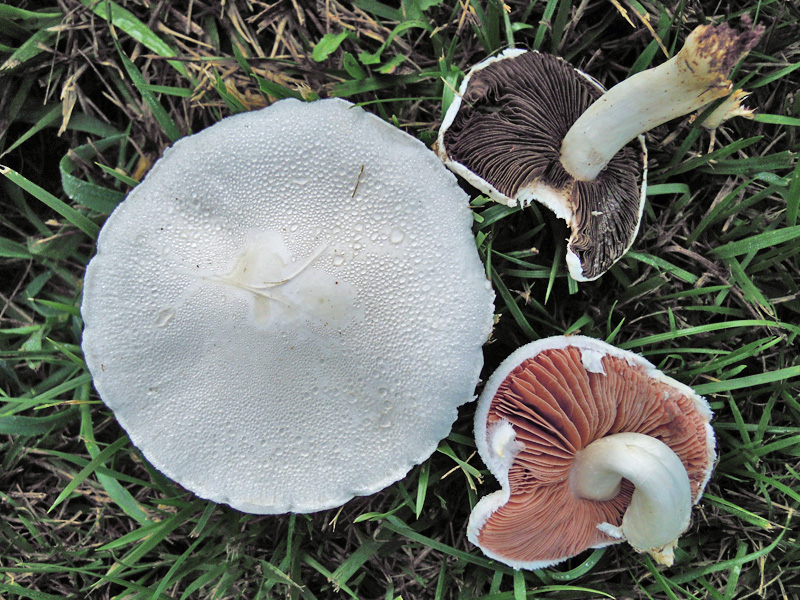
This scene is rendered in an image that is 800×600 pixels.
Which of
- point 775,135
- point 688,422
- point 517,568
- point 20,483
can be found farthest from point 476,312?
point 20,483

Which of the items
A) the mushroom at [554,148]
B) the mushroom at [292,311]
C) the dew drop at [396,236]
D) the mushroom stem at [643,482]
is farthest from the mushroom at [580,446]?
the dew drop at [396,236]

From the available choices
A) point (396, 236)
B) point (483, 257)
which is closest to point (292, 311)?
point (396, 236)

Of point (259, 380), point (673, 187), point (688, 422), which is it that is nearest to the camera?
point (259, 380)

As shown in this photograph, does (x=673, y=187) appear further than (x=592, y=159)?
Yes

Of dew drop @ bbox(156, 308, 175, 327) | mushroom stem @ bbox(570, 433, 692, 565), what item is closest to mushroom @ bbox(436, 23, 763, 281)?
mushroom stem @ bbox(570, 433, 692, 565)

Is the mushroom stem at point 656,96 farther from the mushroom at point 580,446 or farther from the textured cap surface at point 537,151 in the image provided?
the mushroom at point 580,446

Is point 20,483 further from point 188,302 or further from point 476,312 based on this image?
point 476,312

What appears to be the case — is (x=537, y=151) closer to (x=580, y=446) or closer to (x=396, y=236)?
(x=396, y=236)
